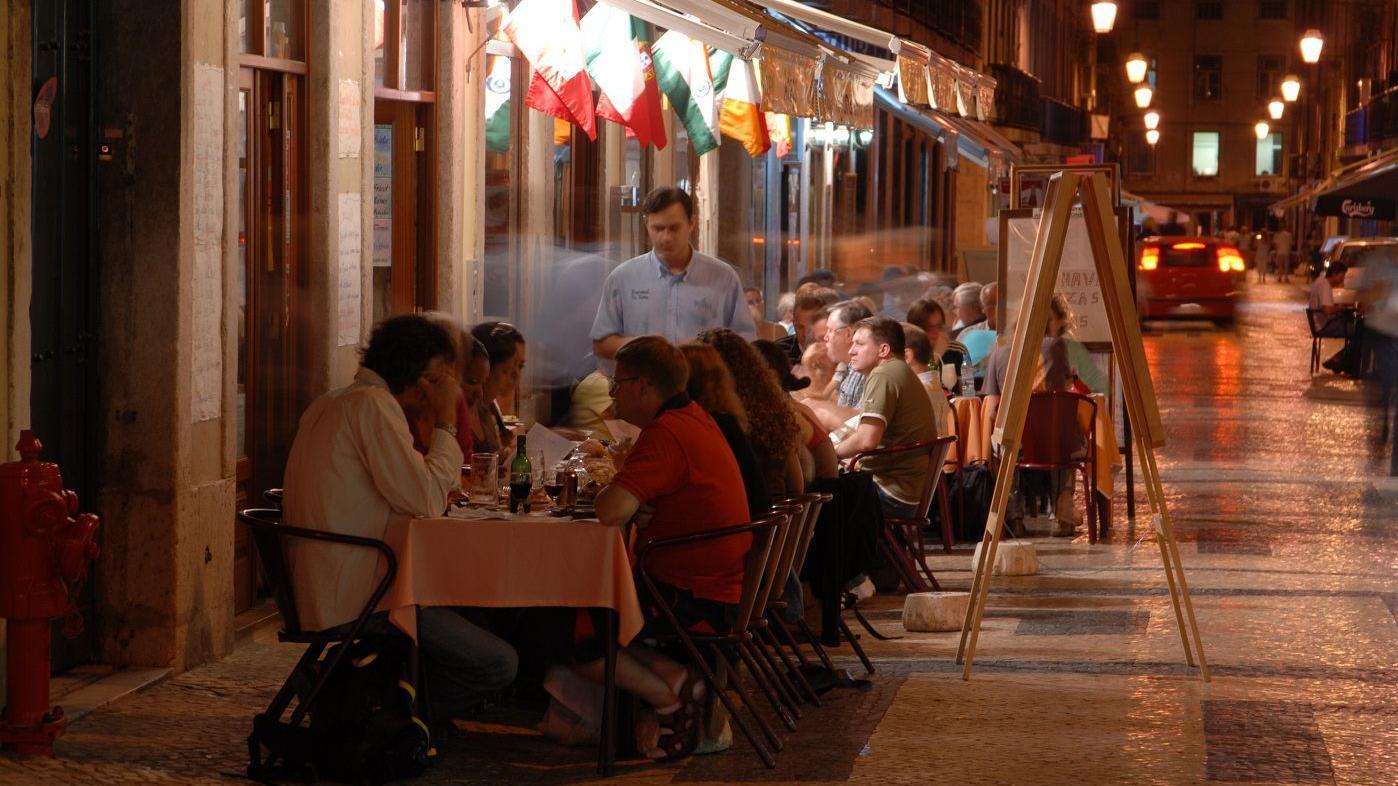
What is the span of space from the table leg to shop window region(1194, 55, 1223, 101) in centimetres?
9306

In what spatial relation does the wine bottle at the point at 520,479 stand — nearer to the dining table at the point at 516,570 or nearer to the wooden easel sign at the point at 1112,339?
the dining table at the point at 516,570

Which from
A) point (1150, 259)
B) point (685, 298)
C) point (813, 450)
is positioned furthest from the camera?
point (1150, 259)

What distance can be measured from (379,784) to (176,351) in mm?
2170

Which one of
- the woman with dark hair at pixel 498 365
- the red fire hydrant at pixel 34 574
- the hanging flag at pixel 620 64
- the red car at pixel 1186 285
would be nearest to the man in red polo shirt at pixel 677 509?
the red fire hydrant at pixel 34 574

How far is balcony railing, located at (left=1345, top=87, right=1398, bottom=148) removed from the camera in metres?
48.4

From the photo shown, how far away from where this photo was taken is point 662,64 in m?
11.4

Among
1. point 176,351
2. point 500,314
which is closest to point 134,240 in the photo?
point 176,351

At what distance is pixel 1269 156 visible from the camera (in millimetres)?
97000

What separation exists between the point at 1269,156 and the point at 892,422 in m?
91.0

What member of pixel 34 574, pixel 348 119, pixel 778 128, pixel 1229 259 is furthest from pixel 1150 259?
pixel 34 574

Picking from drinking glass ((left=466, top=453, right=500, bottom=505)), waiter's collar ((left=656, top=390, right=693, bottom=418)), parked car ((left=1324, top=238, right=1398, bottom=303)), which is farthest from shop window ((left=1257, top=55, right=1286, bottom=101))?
waiter's collar ((left=656, top=390, right=693, bottom=418))

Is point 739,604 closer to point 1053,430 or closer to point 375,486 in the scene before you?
point 375,486

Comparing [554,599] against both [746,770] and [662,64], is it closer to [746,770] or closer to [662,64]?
[746,770]

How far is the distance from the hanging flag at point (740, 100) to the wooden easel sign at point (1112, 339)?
265cm
